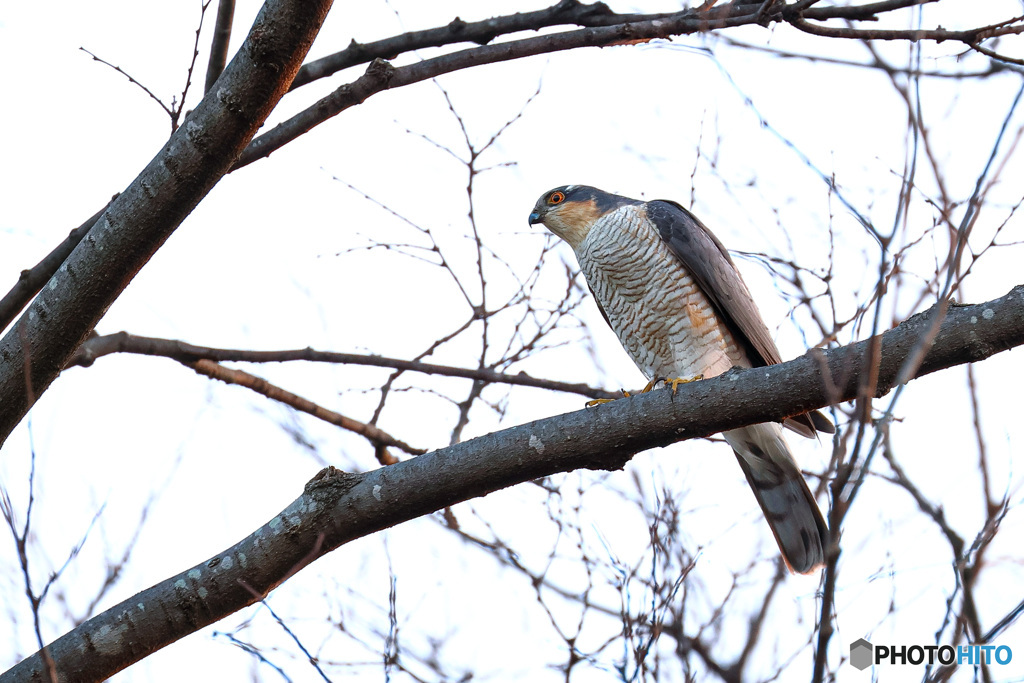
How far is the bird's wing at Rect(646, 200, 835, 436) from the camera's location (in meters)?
4.72

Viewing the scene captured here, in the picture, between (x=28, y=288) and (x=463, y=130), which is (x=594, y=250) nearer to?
(x=463, y=130)

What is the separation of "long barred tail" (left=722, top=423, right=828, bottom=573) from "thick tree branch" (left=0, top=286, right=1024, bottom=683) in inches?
75.7

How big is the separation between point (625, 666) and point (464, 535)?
152cm

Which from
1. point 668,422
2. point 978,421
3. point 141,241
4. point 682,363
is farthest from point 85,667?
point 682,363

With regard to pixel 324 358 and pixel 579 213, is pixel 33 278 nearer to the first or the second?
pixel 324 358

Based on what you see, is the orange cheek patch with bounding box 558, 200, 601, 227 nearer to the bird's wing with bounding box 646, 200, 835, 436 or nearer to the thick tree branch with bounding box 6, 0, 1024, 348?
the bird's wing with bounding box 646, 200, 835, 436

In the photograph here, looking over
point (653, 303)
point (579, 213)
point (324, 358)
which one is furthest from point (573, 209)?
point (324, 358)

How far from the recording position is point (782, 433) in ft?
15.7

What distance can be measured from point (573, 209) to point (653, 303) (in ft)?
3.45

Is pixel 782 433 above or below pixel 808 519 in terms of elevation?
above

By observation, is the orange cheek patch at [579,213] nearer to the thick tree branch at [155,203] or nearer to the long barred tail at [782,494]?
the long barred tail at [782,494]

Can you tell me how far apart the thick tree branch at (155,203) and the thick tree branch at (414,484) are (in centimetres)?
82

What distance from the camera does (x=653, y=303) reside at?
4.89m

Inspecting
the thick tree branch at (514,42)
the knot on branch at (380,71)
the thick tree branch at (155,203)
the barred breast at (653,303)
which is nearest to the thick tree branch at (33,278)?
the thick tree branch at (514,42)
